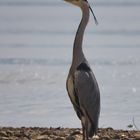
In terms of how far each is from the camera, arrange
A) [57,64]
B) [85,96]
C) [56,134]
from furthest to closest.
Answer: [57,64] → [56,134] → [85,96]

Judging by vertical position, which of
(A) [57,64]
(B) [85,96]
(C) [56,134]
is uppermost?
(B) [85,96]

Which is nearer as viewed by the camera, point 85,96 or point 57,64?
point 85,96

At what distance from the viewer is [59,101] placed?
1202cm

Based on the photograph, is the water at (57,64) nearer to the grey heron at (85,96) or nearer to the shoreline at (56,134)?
the shoreline at (56,134)

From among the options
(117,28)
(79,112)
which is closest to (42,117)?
(79,112)

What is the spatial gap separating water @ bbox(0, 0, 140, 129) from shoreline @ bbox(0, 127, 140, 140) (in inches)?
36.8

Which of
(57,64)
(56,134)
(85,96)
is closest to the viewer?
(85,96)

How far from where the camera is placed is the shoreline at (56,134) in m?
8.96

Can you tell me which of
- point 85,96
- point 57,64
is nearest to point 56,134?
point 85,96

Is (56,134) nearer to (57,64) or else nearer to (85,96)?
(85,96)

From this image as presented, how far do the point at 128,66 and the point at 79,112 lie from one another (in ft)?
22.3

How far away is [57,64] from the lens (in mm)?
15922

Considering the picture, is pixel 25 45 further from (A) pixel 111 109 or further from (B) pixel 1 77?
(A) pixel 111 109

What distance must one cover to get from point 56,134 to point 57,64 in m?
6.66
